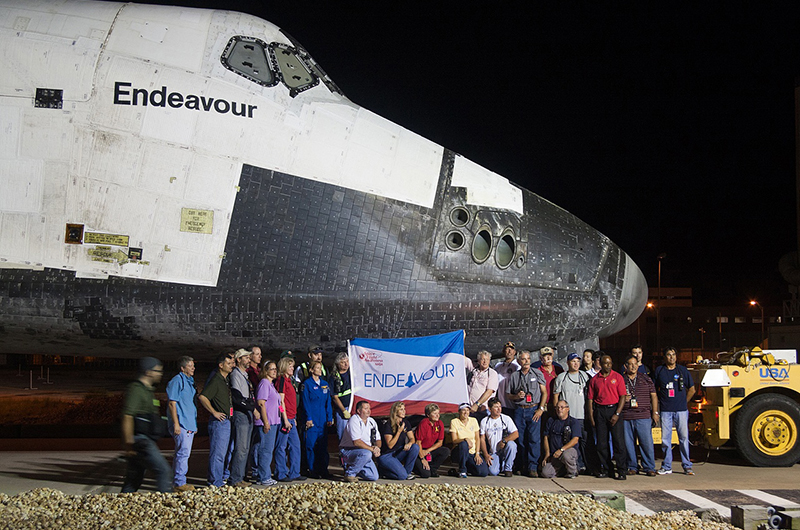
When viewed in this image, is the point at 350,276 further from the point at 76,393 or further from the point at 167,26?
the point at 76,393

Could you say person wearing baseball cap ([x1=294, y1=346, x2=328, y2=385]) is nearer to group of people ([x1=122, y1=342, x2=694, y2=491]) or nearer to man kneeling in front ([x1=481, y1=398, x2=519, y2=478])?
group of people ([x1=122, y1=342, x2=694, y2=491])

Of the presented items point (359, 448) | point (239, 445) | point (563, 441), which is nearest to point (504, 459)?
point (563, 441)

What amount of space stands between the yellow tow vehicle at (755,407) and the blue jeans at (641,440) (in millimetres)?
1127

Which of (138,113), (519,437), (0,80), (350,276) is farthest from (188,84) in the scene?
(519,437)

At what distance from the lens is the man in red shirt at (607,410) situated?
7535 mm

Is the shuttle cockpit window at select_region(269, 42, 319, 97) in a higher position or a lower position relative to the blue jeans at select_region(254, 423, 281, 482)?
higher

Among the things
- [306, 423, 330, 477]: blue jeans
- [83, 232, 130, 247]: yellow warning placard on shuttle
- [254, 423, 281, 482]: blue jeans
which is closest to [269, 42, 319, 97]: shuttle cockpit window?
[83, 232, 130, 247]: yellow warning placard on shuttle

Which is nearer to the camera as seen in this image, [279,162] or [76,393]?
[279,162]

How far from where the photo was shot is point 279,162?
21.8 ft

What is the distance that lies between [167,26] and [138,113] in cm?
98

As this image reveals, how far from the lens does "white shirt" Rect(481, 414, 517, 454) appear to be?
297 inches

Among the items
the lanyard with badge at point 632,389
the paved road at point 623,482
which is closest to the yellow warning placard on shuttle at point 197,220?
the paved road at point 623,482

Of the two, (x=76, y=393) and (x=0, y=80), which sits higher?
(x=0, y=80)

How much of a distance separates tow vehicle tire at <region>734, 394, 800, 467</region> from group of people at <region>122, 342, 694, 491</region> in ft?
2.57
